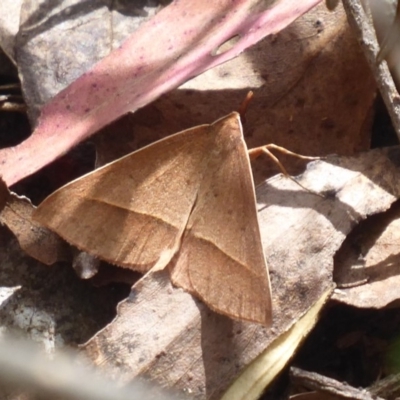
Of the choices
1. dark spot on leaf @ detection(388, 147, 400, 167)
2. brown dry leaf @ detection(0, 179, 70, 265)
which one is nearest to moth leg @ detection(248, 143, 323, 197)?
dark spot on leaf @ detection(388, 147, 400, 167)

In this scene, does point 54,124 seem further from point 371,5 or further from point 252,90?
point 371,5

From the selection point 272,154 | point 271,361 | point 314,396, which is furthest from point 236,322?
point 272,154

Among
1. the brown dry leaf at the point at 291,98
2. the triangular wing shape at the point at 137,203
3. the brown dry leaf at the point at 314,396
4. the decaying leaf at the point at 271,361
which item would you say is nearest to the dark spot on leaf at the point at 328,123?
the brown dry leaf at the point at 291,98

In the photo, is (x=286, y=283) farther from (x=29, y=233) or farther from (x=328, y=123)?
(x=29, y=233)

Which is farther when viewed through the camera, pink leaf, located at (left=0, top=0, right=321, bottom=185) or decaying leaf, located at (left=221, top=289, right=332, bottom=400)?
pink leaf, located at (left=0, top=0, right=321, bottom=185)

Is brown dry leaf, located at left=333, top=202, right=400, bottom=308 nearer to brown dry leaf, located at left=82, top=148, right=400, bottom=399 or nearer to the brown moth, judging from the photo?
brown dry leaf, located at left=82, top=148, right=400, bottom=399

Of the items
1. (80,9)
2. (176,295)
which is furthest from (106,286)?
(80,9)
